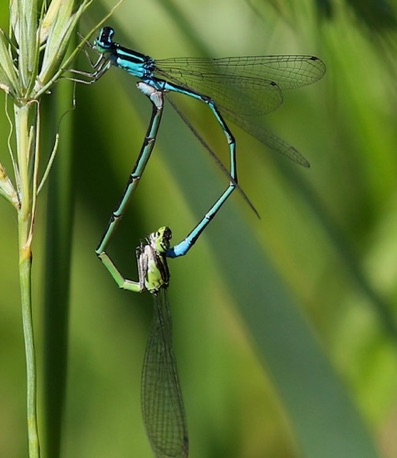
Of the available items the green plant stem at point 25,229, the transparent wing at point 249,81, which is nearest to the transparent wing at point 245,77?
the transparent wing at point 249,81

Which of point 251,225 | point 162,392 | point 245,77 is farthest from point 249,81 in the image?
point 162,392

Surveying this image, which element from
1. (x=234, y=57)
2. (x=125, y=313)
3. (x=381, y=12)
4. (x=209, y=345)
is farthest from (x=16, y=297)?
(x=381, y=12)

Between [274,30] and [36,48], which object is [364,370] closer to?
[274,30]

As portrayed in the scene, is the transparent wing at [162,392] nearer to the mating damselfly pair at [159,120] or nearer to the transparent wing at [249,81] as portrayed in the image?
the mating damselfly pair at [159,120]

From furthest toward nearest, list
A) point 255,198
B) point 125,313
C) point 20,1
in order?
1. point 255,198
2. point 125,313
3. point 20,1

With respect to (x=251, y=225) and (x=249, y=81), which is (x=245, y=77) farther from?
(x=251, y=225)
